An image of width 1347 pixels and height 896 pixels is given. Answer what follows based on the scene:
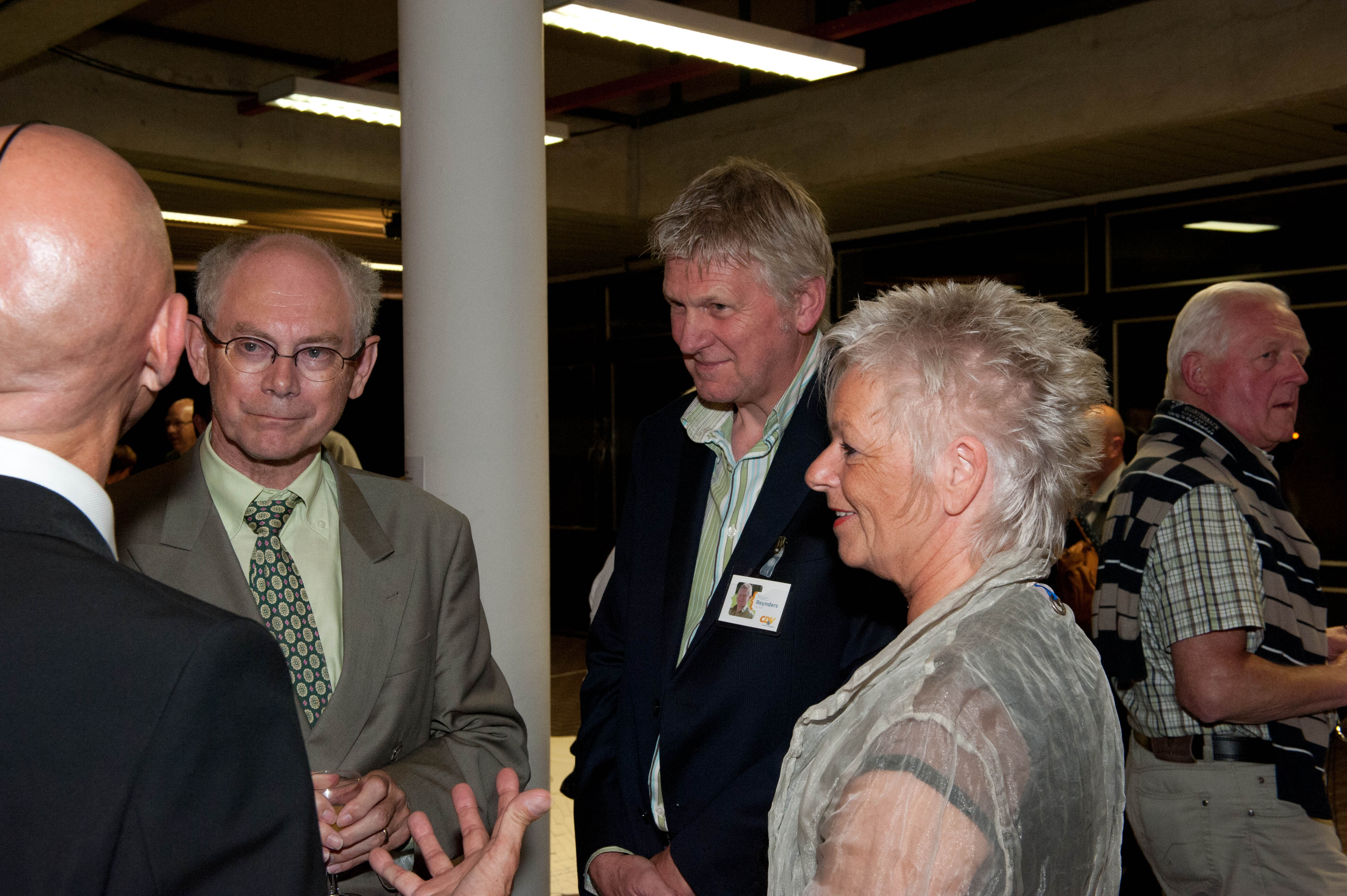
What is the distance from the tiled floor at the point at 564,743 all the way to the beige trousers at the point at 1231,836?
1.38 metres

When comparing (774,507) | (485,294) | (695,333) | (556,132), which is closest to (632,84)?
(556,132)

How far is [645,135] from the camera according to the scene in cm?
863

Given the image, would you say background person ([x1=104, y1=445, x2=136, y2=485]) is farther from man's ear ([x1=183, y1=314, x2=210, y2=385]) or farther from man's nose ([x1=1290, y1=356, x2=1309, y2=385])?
man's nose ([x1=1290, y1=356, x2=1309, y2=385])

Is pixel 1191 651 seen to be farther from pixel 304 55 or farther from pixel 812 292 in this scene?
pixel 304 55

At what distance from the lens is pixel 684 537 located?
217 cm

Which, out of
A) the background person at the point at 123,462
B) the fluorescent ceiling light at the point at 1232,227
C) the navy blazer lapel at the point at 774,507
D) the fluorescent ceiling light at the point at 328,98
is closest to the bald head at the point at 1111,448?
the fluorescent ceiling light at the point at 1232,227

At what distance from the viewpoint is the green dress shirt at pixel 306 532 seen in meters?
1.78

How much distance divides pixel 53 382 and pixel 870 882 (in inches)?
34.4

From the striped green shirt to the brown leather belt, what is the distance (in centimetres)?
118

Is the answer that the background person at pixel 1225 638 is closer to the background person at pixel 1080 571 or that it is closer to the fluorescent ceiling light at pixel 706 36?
the background person at pixel 1080 571

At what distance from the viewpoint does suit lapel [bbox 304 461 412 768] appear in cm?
168

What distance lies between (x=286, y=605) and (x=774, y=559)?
33.2 inches

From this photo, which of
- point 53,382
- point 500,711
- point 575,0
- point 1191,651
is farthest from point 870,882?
point 575,0

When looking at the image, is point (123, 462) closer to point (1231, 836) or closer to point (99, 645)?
point (1231, 836)
